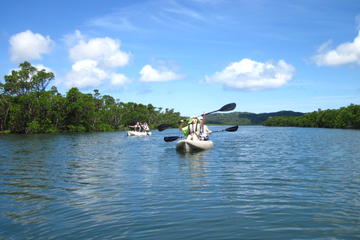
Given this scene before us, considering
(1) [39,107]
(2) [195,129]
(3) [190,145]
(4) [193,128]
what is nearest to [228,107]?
(2) [195,129]

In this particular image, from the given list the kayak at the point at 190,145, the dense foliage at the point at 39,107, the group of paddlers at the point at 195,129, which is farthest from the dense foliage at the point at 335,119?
the kayak at the point at 190,145

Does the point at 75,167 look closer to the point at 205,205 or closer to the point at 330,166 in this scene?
the point at 205,205

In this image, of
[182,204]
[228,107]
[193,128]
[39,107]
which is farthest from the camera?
[39,107]

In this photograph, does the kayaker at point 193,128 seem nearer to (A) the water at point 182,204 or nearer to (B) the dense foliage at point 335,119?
(A) the water at point 182,204

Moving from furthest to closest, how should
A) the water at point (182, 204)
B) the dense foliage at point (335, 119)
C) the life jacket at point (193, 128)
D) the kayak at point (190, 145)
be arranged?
the dense foliage at point (335, 119) < the life jacket at point (193, 128) < the kayak at point (190, 145) < the water at point (182, 204)

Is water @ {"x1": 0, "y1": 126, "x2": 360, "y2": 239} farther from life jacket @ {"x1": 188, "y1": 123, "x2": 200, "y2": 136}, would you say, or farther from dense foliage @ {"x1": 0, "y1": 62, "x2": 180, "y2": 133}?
dense foliage @ {"x1": 0, "y1": 62, "x2": 180, "y2": 133}

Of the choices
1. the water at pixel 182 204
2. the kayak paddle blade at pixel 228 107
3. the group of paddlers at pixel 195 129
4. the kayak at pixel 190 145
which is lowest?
the water at pixel 182 204

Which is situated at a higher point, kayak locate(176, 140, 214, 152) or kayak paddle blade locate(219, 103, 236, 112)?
kayak paddle blade locate(219, 103, 236, 112)

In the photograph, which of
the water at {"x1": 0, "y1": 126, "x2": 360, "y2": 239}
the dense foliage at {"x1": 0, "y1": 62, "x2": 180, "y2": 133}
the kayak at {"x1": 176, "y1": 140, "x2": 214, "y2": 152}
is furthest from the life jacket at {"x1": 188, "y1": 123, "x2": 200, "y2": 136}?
the dense foliage at {"x1": 0, "y1": 62, "x2": 180, "y2": 133}

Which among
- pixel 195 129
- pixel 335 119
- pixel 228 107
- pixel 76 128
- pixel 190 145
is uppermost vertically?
pixel 335 119

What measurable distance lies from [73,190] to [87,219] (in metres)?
3.15

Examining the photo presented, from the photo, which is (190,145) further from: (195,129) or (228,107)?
(228,107)

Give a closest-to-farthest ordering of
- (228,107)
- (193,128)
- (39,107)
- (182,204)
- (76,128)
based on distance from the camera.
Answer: (182,204) → (193,128) → (228,107) → (39,107) → (76,128)

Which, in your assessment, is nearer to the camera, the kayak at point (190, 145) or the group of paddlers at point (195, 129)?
the kayak at point (190, 145)
